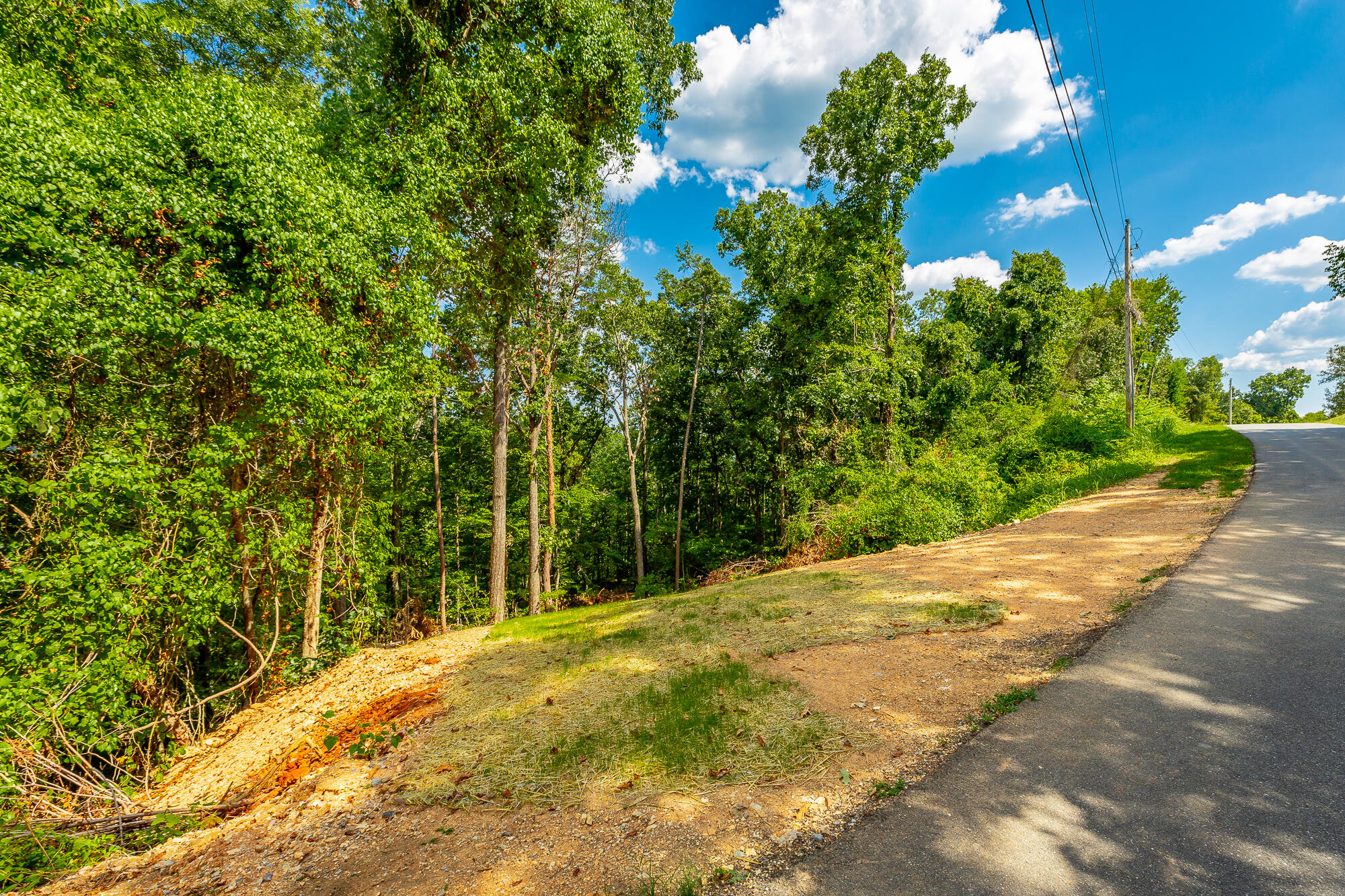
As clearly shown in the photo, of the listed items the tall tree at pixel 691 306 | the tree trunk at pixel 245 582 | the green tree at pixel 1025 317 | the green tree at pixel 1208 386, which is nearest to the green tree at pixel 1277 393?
the green tree at pixel 1208 386

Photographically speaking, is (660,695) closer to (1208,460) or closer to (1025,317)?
(1208,460)

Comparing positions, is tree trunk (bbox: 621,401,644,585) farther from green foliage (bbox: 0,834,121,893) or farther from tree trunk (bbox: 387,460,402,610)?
green foliage (bbox: 0,834,121,893)

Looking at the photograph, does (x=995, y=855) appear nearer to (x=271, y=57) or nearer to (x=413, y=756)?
(x=413, y=756)

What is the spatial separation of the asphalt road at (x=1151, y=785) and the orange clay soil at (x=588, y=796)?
261 millimetres

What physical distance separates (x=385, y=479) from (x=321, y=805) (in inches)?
592

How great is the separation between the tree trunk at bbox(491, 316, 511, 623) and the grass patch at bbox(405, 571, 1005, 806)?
367cm

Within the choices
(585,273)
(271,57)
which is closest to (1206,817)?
(585,273)

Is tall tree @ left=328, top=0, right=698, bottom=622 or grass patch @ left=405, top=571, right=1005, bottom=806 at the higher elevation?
tall tree @ left=328, top=0, right=698, bottom=622

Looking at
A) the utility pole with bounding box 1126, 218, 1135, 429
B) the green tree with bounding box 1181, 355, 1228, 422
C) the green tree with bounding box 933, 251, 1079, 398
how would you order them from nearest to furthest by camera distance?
the utility pole with bounding box 1126, 218, 1135, 429
the green tree with bounding box 933, 251, 1079, 398
the green tree with bounding box 1181, 355, 1228, 422

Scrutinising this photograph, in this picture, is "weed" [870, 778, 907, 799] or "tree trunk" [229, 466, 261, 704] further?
"tree trunk" [229, 466, 261, 704]

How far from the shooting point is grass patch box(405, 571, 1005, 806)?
3516 mm

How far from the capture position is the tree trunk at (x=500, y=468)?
37.1 feet

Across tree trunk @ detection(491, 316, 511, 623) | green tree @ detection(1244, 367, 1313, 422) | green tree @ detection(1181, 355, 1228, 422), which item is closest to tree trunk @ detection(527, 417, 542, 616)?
tree trunk @ detection(491, 316, 511, 623)

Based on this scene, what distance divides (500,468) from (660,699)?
8.29 m
